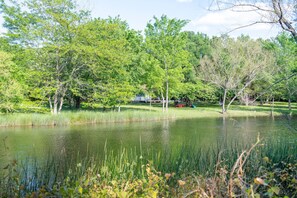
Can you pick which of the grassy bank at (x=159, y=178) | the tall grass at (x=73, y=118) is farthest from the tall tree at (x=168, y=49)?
the grassy bank at (x=159, y=178)

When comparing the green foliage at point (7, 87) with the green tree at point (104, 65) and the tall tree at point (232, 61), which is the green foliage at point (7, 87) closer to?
the green tree at point (104, 65)

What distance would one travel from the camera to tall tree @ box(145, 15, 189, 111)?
90.8 ft

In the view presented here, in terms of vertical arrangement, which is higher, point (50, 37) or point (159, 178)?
point (50, 37)

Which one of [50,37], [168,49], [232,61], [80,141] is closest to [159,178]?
[80,141]

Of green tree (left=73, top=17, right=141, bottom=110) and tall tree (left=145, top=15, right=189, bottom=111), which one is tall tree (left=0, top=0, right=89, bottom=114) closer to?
green tree (left=73, top=17, right=141, bottom=110)

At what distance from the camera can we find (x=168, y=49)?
28.2 metres

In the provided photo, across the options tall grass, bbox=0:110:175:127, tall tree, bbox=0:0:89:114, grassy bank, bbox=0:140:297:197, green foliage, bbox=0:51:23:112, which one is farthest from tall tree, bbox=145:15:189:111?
grassy bank, bbox=0:140:297:197

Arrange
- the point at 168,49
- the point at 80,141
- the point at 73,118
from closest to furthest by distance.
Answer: the point at 80,141 < the point at 73,118 < the point at 168,49

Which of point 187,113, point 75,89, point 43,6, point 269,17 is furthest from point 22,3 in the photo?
point 269,17

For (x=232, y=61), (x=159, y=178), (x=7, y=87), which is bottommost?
(x=159, y=178)

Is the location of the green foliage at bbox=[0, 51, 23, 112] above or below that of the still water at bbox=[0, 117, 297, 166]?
above

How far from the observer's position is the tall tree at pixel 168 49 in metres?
27.7

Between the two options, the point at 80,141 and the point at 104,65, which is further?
the point at 104,65

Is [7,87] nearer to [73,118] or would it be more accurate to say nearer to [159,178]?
[73,118]
